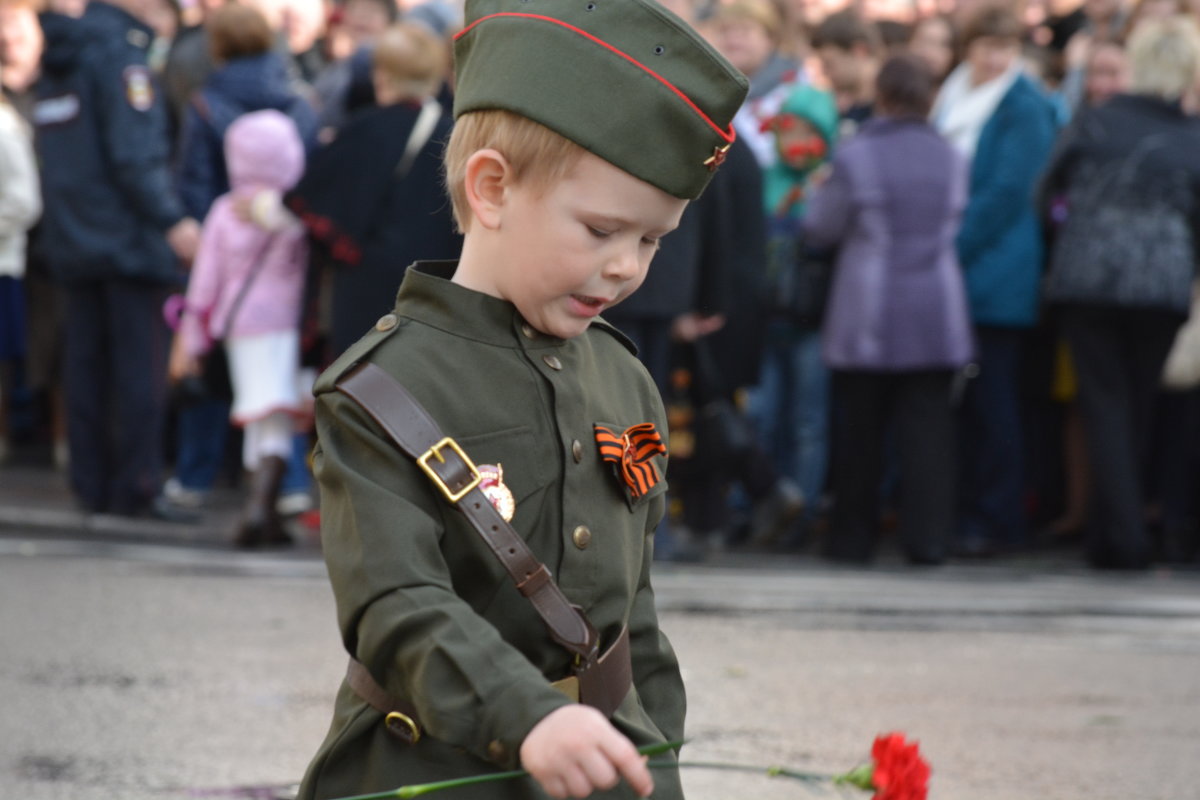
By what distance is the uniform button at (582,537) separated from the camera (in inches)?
92.9

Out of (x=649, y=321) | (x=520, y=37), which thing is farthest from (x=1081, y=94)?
(x=520, y=37)

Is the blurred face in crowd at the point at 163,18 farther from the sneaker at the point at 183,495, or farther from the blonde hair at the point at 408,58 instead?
the blonde hair at the point at 408,58

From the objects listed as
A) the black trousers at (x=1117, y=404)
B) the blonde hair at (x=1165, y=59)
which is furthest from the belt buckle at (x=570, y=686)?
the blonde hair at (x=1165, y=59)

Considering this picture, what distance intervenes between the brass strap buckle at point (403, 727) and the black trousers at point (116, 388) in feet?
22.8

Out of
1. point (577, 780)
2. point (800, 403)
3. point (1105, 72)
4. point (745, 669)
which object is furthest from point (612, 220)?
Answer: point (1105, 72)

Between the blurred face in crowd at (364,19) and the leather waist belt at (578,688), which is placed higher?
the blurred face in crowd at (364,19)

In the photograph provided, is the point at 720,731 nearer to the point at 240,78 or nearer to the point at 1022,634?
the point at 1022,634

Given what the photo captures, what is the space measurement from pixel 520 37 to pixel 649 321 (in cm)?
560

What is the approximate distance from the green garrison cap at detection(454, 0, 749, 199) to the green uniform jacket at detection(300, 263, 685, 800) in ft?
0.86

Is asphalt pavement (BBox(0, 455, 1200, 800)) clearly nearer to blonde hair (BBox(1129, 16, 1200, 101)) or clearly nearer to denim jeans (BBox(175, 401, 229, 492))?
denim jeans (BBox(175, 401, 229, 492))

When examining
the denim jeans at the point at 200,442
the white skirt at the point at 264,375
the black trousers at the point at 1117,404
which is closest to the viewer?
the black trousers at the point at 1117,404

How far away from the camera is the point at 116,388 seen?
355 inches

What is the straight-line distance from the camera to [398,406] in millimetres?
2232

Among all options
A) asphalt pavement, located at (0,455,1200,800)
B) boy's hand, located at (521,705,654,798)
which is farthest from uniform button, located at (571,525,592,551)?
asphalt pavement, located at (0,455,1200,800)
